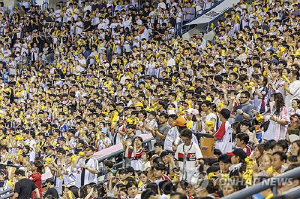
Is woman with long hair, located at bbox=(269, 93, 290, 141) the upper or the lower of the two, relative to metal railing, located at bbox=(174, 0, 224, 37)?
lower

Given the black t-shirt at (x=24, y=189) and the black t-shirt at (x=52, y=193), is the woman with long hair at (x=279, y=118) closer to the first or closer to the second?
the black t-shirt at (x=52, y=193)

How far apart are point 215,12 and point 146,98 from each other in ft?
26.9

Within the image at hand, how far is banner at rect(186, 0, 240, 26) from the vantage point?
73.0 ft

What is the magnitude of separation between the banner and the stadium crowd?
1.24ft

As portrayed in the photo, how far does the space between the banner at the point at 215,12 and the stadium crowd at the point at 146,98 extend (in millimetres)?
377

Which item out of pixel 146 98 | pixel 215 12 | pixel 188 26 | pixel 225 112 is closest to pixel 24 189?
pixel 225 112

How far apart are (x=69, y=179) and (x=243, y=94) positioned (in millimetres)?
3807

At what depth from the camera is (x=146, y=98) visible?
15.5 meters

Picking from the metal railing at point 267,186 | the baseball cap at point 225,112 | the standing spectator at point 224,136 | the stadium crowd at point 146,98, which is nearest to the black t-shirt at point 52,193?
the stadium crowd at point 146,98

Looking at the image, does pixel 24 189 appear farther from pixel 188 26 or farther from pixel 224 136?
pixel 188 26

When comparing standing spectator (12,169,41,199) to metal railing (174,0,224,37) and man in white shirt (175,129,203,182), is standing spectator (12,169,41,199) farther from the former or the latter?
metal railing (174,0,224,37)

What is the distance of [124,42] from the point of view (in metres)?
22.4

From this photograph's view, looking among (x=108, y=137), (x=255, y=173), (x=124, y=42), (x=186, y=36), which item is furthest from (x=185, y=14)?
(x=255, y=173)

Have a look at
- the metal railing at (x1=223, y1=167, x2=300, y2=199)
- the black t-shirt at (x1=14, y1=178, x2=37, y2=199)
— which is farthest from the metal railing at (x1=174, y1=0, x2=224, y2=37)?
the metal railing at (x1=223, y1=167, x2=300, y2=199)
